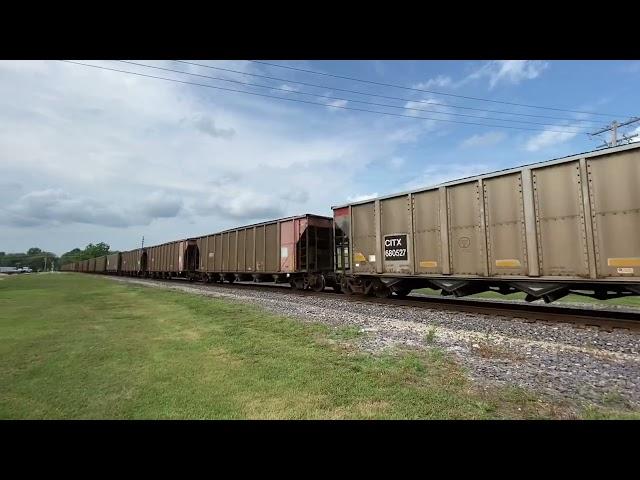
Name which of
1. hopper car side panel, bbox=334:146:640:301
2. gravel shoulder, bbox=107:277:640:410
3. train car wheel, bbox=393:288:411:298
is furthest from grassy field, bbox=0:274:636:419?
train car wheel, bbox=393:288:411:298

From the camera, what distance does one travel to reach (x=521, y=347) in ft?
23.4

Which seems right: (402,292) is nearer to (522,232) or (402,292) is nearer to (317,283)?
(522,232)

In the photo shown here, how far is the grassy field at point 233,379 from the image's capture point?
423 cm

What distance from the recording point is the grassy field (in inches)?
167

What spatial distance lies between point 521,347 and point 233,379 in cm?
526

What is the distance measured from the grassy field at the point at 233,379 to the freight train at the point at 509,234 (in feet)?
16.5

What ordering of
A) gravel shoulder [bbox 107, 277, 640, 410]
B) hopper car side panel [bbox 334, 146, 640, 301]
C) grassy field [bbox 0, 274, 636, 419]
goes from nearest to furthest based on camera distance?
grassy field [bbox 0, 274, 636, 419] < gravel shoulder [bbox 107, 277, 640, 410] < hopper car side panel [bbox 334, 146, 640, 301]

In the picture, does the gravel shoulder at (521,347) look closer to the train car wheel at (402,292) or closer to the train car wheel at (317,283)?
the train car wheel at (402,292)

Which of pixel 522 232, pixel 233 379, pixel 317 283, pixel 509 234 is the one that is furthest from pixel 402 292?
pixel 233 379

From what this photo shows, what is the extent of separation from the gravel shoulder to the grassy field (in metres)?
0.46

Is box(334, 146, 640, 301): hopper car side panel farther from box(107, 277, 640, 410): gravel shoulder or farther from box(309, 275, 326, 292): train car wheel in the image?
box(309, 275, 326, 292): train car wheel

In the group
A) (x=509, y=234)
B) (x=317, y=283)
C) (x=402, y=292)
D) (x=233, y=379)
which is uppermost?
(x=509, y=234)

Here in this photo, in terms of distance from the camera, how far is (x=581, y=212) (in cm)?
923
